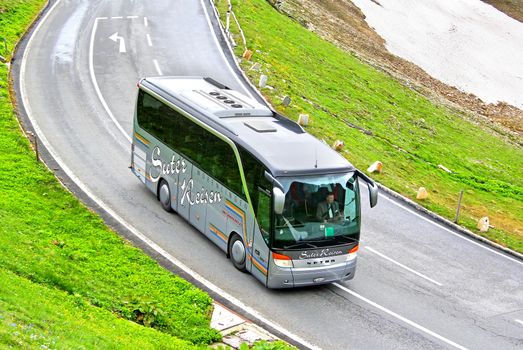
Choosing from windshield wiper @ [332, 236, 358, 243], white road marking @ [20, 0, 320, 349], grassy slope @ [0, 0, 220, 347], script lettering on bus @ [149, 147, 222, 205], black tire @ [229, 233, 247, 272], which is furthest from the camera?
script lettering on bus @ [149, 147, 222, 205]

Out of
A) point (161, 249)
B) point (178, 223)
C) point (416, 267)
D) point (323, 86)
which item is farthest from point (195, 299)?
point (323, 86)

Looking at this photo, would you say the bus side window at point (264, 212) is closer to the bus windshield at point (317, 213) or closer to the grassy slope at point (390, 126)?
the bus windshield at point (317, 213)

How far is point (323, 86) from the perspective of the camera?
3984 centimetres

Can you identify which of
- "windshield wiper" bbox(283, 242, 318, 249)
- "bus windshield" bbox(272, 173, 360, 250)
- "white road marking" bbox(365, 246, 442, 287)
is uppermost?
"bus windshield" bbox(272, 173, 360, 250)

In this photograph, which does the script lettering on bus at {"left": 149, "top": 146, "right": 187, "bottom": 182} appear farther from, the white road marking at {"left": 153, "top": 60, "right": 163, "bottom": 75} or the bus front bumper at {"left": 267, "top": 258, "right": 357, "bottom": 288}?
the white road marking at {"left": 153, "top": 60, "right": 163, "bottom": 75}

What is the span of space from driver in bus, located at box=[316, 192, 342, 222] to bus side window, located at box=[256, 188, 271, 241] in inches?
45.7

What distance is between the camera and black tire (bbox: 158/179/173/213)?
2119 cm

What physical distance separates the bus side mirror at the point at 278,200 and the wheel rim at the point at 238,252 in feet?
7.74

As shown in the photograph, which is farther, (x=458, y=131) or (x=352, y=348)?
(x=458, y=131)

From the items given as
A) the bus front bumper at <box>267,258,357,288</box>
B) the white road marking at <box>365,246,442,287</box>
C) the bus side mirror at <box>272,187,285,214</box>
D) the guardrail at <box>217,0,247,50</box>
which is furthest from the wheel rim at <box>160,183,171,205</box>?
the guardrail at <box>217,0,247,50</box>

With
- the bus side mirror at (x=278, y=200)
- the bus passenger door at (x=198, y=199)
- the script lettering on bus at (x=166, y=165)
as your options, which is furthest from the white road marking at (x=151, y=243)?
the bus side mirror at (x=278, y=200)

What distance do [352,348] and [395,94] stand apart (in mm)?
31766

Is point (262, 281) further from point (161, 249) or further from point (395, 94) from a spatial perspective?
point (395, 94)

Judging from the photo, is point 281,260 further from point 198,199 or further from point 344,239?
point 198,199
